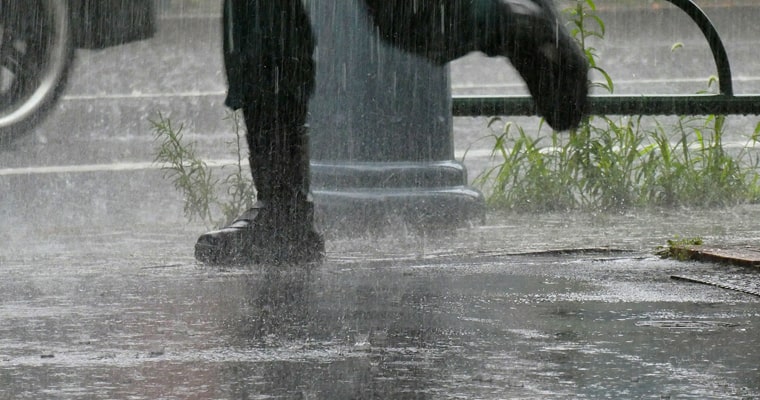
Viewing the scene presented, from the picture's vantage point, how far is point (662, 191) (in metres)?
7.68

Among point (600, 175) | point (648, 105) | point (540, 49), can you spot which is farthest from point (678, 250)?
point (600, 175)

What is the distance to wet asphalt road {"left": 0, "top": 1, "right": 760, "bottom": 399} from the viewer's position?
108 inches

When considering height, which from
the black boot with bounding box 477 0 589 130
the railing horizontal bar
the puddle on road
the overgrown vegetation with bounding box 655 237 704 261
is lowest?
the overgrown vegetation with bounding box 655 237 704 261

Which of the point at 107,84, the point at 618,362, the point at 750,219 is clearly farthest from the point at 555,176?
the point at 107,84

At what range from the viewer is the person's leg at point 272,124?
4980 mm

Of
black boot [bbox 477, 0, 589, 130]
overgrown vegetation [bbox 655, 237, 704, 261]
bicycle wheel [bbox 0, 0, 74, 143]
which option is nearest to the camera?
black boot [bbox 477, 0, 589, 130]

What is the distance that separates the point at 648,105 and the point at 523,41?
87.7 inches

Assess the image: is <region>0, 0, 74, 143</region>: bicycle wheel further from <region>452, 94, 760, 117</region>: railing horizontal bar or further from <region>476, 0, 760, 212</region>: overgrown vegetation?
<region>452, 94, 760, 117</region>: railing horizontal bar

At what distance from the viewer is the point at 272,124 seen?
5.10m

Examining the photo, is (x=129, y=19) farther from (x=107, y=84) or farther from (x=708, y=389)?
(x=708, y=389)

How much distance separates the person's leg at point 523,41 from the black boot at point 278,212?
33.8 inches

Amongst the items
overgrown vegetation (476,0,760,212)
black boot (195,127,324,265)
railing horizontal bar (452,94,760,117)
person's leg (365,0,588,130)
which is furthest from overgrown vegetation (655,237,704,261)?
overgrown vegetation (476,0,760,212)

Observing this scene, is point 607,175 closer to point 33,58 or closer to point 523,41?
point 33,58

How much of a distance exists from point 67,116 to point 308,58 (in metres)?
5.94
